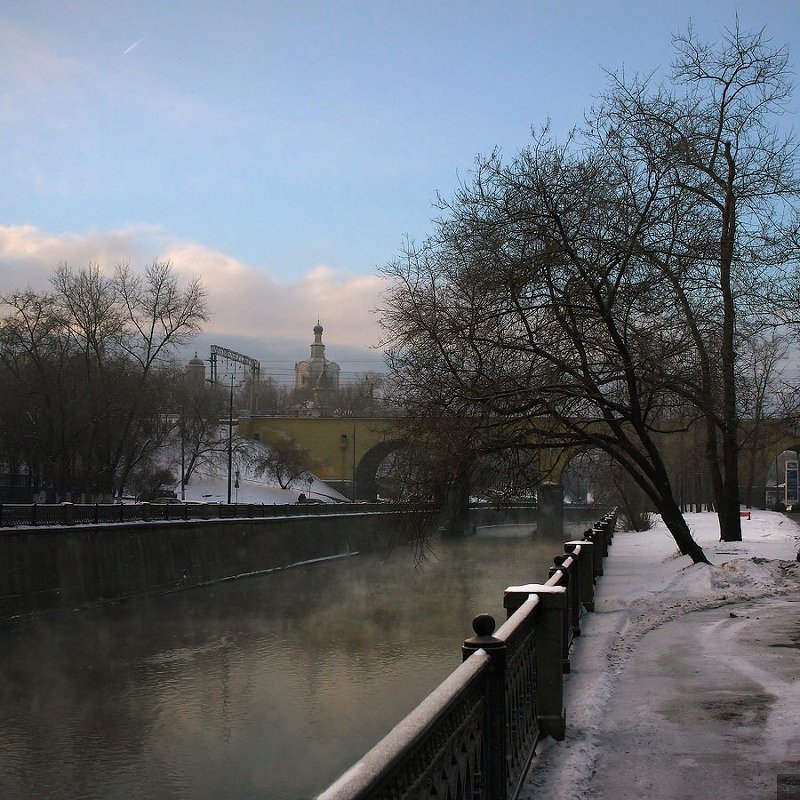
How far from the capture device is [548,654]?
24.7 ft

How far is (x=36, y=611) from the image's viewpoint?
22.5 m

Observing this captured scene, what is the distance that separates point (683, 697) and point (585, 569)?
6535 millimetres

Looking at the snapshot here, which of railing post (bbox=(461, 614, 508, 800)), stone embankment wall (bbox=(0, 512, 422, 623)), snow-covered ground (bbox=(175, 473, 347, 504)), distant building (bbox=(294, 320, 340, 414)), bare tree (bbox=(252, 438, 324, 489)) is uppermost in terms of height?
distant building (bbox=(294, 320, 340, 414))

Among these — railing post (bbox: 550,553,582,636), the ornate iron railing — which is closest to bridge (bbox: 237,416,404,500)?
the ornate iron railing

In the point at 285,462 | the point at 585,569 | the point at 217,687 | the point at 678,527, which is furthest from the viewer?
the point at 285,462

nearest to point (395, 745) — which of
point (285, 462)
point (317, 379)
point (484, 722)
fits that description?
point (484, 722)

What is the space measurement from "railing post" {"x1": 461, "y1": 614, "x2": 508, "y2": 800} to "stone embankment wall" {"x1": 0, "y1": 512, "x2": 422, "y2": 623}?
611 inches

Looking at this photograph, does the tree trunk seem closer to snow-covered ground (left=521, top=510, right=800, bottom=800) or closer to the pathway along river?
snow-covered ground (left=521, top=510, right=800, bottom=800)

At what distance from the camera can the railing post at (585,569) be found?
573 inches

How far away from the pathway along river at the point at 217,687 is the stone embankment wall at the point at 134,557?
67cm

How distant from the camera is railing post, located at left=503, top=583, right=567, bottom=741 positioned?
7.41 metres

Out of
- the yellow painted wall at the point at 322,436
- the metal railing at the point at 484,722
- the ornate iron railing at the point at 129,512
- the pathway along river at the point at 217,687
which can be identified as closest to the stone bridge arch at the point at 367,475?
the yellow painted wall at the point at 322,436

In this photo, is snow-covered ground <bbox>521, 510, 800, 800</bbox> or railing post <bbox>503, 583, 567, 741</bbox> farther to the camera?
railing post <bbox>503, 583, 567, 741</bbox>

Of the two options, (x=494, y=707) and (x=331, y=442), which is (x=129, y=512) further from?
(x=331, y=442)
